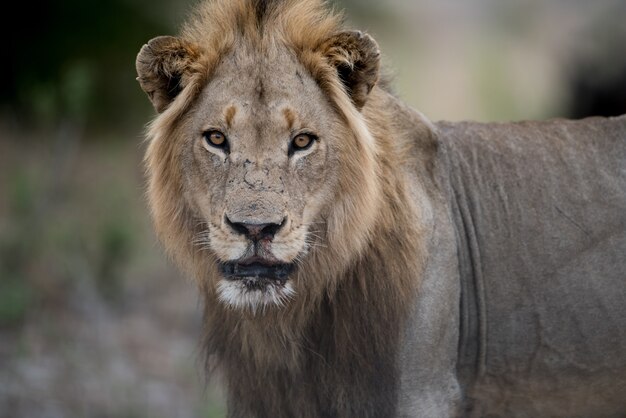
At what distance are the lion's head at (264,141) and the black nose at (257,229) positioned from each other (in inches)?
2.0

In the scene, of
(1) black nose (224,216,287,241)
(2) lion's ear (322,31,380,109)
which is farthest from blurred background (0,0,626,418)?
(1) black nose (224,216,287,241)

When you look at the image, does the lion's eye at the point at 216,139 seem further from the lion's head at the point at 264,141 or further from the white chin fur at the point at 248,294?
the white chin fur at the point at 248,294

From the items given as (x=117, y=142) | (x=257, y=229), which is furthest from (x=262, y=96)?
(x=117, y=142)

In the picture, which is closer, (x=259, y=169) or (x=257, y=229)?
(x=257, y=229)

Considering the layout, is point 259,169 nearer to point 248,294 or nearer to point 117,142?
point 248,294

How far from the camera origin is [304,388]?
178 inches

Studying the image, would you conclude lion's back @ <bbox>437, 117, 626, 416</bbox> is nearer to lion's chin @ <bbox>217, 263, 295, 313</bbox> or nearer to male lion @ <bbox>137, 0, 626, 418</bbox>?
male lion @ <bbox>137, 0, 626, 418</bbox>

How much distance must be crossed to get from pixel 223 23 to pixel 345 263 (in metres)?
1.15

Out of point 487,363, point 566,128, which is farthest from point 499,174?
point 487,363

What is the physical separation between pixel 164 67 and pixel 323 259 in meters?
1.04

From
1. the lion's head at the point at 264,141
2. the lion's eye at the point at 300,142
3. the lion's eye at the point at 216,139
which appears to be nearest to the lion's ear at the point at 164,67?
the lion's head at the point at 264,141

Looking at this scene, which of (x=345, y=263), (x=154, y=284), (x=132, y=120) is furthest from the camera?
(x=132, y=120)

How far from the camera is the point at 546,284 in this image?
479 centimetres

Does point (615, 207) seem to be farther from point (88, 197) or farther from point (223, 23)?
point (88, 197)
